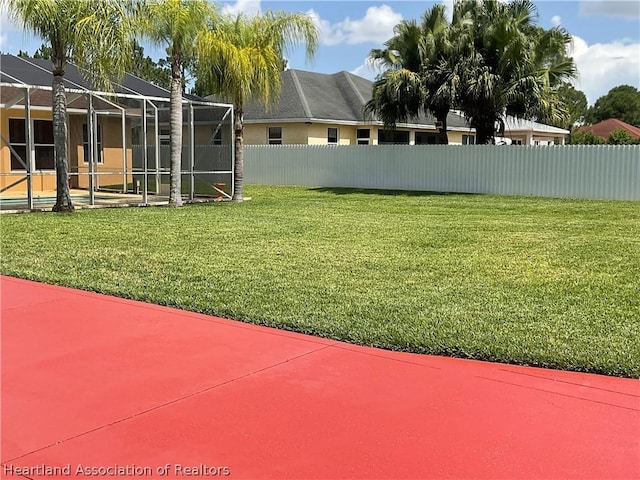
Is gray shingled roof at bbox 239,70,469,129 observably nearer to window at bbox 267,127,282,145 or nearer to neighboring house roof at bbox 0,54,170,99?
window at bbox 267,127,282,145

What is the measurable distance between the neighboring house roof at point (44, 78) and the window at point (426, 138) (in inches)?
617

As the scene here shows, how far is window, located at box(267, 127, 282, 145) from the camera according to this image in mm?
32188

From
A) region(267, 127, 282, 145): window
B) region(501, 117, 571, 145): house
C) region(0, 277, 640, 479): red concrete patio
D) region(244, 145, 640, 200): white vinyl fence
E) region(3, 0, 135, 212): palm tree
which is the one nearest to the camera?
region(0, 277, 640, 479): red concrete patio

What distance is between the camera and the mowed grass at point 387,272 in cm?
568

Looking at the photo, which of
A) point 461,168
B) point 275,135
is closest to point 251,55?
point 461,168

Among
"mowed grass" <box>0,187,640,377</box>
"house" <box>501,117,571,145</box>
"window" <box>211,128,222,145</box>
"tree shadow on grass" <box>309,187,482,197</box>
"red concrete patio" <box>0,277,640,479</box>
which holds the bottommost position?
"red concrete patio" <box>0,277,640,479</box>

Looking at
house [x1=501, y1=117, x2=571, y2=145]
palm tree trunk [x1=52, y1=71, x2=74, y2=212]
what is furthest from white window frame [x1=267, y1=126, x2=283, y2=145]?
palm tree trunk [x1=52, y1=71, x2=74, y2=212]

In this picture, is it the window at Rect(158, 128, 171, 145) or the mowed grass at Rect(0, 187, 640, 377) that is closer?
the mowed grass at Rect(0, 187, 640, 377)

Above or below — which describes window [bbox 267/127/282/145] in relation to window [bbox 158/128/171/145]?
above

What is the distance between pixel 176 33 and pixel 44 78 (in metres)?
5.80

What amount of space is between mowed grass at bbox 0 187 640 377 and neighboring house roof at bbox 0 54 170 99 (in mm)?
5468

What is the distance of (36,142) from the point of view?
2061 centimetres

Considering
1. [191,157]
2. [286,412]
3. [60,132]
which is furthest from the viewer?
[191,157]

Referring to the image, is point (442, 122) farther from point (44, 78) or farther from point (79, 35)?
point (79, 35)
